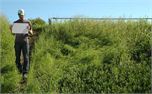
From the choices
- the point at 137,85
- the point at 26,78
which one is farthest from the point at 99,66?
the point at 26,78

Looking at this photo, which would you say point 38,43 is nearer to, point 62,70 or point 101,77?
point 62,70

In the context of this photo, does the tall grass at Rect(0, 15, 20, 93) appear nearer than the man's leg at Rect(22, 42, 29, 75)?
Yes

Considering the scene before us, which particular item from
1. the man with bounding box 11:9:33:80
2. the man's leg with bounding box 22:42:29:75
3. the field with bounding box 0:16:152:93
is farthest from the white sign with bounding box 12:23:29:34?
the field with bounding box 0:16:152:93

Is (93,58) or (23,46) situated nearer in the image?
(23,46)

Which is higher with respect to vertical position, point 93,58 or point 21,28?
point 21,28

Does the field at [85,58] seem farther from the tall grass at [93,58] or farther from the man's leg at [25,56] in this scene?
the man's leg at [25,56]

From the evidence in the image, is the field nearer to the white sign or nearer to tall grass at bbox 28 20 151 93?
tall grass at bbox 28 20 151 93

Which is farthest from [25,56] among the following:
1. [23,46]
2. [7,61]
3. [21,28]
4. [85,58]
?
[85,58]

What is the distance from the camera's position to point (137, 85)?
10039 millimetres

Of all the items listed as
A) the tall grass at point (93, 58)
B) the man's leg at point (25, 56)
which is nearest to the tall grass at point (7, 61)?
the man's leg at point (25, 56)

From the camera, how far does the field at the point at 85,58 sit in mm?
10062

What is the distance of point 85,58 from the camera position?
11438 mm

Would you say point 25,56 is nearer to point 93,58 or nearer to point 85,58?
point 85,58

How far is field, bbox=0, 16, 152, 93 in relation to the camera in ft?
33.0
